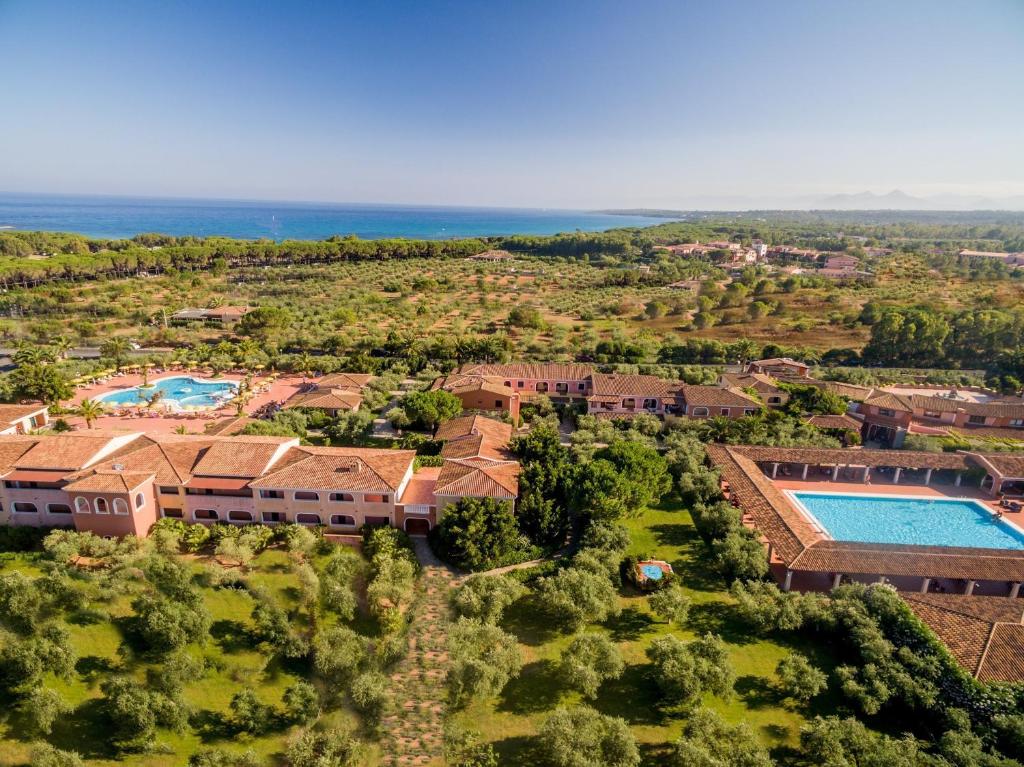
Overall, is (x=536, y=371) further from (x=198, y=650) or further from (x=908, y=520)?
(x=198, y=650)

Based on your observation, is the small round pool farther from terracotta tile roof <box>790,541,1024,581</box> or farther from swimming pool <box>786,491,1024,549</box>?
swimming pool <box>786,491,1024,549</box>

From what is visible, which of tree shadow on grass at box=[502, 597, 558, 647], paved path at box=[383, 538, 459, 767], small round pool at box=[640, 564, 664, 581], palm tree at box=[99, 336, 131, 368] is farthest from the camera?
palm tree at box=[99, 336, 131, 368]

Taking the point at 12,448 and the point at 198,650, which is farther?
the point at 12,448

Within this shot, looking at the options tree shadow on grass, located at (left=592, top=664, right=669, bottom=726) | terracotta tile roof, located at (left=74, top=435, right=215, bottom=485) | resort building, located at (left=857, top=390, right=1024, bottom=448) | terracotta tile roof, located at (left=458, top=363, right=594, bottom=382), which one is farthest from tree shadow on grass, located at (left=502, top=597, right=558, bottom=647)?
resort building, located at (left=857, top=390, right=1024, bottom=448)

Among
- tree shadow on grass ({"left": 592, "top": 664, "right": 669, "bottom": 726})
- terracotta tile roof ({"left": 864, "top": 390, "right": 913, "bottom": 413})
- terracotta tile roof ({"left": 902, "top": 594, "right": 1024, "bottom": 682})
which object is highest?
terracotta tile roof ({"left": 864, "top": 390, "right": 913, "bottom": 413})

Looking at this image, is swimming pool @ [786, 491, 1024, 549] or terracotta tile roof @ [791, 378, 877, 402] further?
terracotta tile roof @ [791, 378, 877, 402]

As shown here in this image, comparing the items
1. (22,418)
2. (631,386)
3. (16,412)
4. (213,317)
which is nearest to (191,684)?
(22,418)

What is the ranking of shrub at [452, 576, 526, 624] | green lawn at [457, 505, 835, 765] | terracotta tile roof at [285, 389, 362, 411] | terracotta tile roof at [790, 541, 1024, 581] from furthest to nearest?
terracotta tile roof at [285, 389, 362, 411] → terracotta tile roof at [790, 541, 1024, 581] → shrub at [452, 576, 526, 624] → green lawn at [457, 505, 835, 765]
